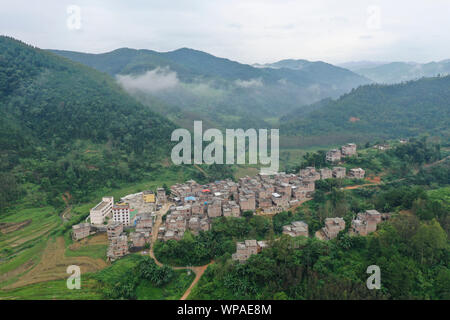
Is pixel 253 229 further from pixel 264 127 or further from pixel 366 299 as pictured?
pixel 264 127

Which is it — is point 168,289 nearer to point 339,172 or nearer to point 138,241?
point 138,241

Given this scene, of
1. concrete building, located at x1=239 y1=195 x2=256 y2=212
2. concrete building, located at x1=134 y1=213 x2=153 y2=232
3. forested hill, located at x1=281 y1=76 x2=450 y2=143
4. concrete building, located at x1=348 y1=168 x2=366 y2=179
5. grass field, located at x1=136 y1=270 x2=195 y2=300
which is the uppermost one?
forested hill, located at x1=281 y1=76 x2=450 y2=143

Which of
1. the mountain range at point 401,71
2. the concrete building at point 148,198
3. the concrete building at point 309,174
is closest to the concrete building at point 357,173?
the concrete building at point 309,174

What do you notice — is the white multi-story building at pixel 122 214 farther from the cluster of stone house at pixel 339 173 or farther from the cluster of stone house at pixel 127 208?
the cluster of stone house at pixel 339 173

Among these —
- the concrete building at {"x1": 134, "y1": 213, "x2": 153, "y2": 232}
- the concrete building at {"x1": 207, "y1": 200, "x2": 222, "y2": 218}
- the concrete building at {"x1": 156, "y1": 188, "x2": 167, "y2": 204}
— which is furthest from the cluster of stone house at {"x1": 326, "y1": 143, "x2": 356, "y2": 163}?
the concrete building at {"x1": 134, "y1": 213, "x2": 153, "y2": 232}

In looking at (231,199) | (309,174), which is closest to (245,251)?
(231,199)

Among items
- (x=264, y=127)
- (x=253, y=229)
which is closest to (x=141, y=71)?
(x=264, y=127)

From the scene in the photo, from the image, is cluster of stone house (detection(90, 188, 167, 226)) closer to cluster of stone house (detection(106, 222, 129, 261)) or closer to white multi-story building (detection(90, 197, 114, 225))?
white multi-story building (detection(90, 197, 114, 225))
